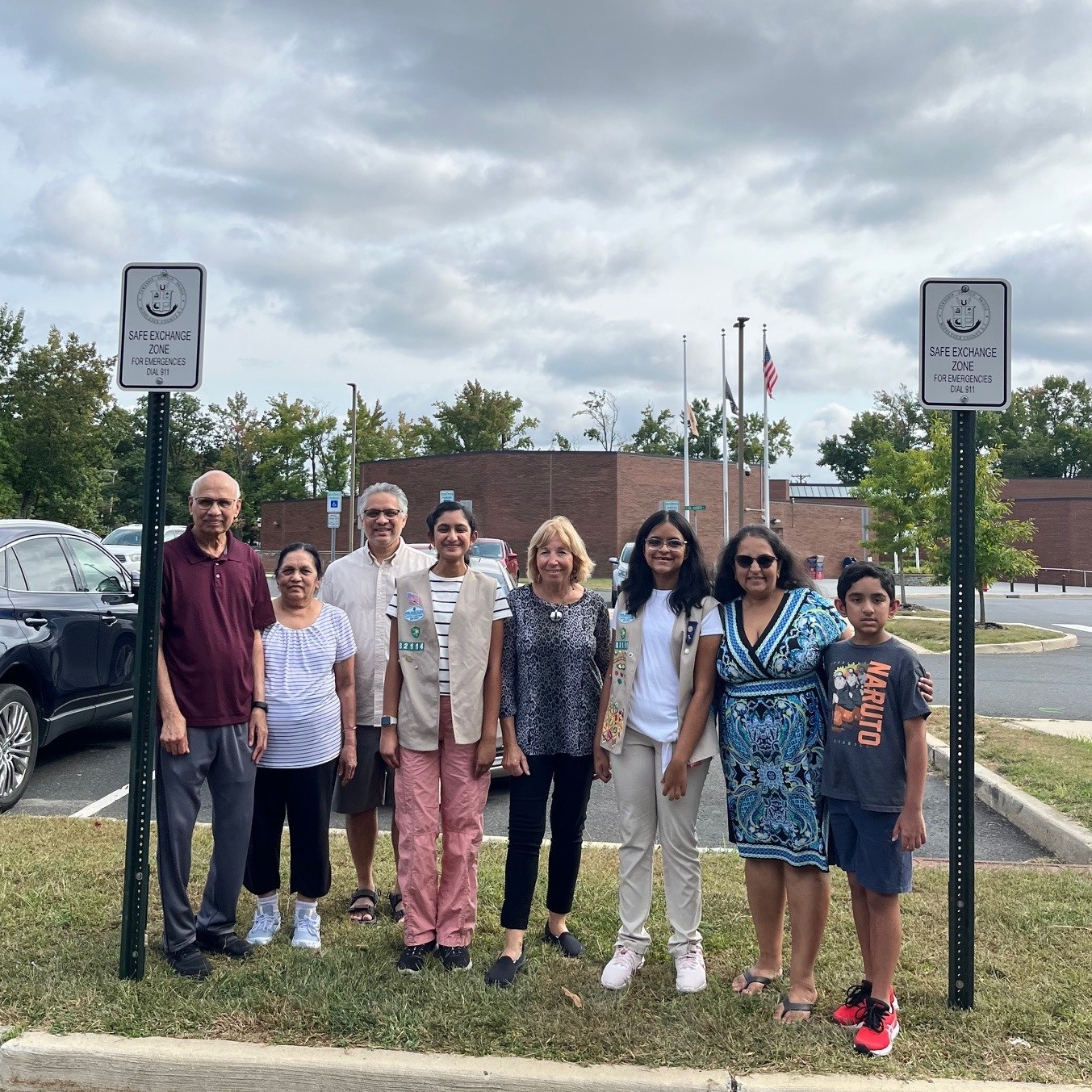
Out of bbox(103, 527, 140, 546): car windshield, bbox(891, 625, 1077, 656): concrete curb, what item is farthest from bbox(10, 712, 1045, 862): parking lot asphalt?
bbox(103, 527, 140, 546): car windshield

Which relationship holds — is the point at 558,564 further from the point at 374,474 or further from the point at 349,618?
the point at 374,474

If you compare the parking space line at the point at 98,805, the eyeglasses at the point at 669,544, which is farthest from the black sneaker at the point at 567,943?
the parking space line at the point at 98,805

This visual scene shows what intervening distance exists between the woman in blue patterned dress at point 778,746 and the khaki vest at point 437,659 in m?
0.95

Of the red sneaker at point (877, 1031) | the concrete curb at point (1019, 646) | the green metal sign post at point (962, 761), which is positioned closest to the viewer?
the red sneaker at point (877, 1031)

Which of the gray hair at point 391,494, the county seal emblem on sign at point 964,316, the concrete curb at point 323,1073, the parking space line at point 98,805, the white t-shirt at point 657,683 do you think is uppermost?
the county seal emblem on sign at point 964,316

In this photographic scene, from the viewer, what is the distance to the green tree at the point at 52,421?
3209cm

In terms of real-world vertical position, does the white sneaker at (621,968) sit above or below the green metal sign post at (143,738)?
below

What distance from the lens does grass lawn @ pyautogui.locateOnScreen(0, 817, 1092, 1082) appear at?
349 centimetres

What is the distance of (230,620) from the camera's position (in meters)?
4.18

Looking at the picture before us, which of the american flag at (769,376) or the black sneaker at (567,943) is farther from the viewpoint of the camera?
the american flag at (769,376)

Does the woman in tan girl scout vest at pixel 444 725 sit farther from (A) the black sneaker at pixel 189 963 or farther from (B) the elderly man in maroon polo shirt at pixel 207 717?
(A) the black sneaker at pixel 189 963

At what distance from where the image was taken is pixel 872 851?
3594mm

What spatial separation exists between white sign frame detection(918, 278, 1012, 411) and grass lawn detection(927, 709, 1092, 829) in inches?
139

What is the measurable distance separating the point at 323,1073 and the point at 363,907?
1388 mm
